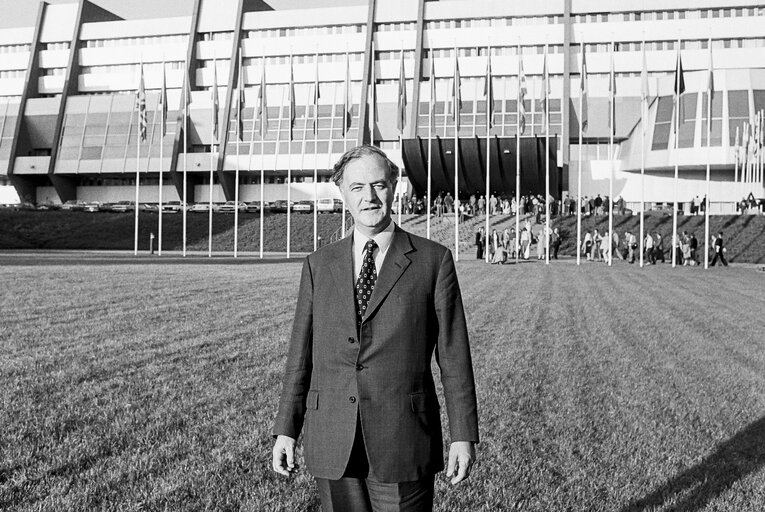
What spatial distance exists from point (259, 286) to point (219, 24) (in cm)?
6015

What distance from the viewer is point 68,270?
78.7ft

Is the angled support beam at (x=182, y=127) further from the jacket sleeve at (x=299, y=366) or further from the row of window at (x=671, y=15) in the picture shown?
the jacket sleeve at (x=299, y=366)

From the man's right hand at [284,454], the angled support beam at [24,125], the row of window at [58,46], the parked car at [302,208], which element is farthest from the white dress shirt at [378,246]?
the row of window at [58,46]

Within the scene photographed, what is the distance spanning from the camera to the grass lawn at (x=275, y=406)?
560cm

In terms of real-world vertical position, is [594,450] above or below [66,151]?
below

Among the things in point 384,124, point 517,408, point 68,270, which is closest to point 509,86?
point 384,124

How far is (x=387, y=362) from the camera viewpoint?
3.46 metres

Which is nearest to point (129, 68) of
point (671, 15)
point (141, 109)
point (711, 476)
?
point (141, 109)

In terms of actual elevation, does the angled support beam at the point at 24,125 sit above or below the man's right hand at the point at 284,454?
above

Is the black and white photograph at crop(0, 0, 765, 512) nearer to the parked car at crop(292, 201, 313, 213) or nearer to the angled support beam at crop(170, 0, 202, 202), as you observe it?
the parked car at crop(292, 201, 313, 213)

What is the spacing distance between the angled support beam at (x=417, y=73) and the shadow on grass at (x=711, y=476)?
61.9 meters

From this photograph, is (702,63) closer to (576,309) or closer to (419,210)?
(419,210)

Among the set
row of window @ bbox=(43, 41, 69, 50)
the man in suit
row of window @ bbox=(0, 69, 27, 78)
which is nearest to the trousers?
the man in suit

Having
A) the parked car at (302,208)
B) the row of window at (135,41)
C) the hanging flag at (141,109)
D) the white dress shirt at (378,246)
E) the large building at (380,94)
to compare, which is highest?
the row of window at (135,41)
